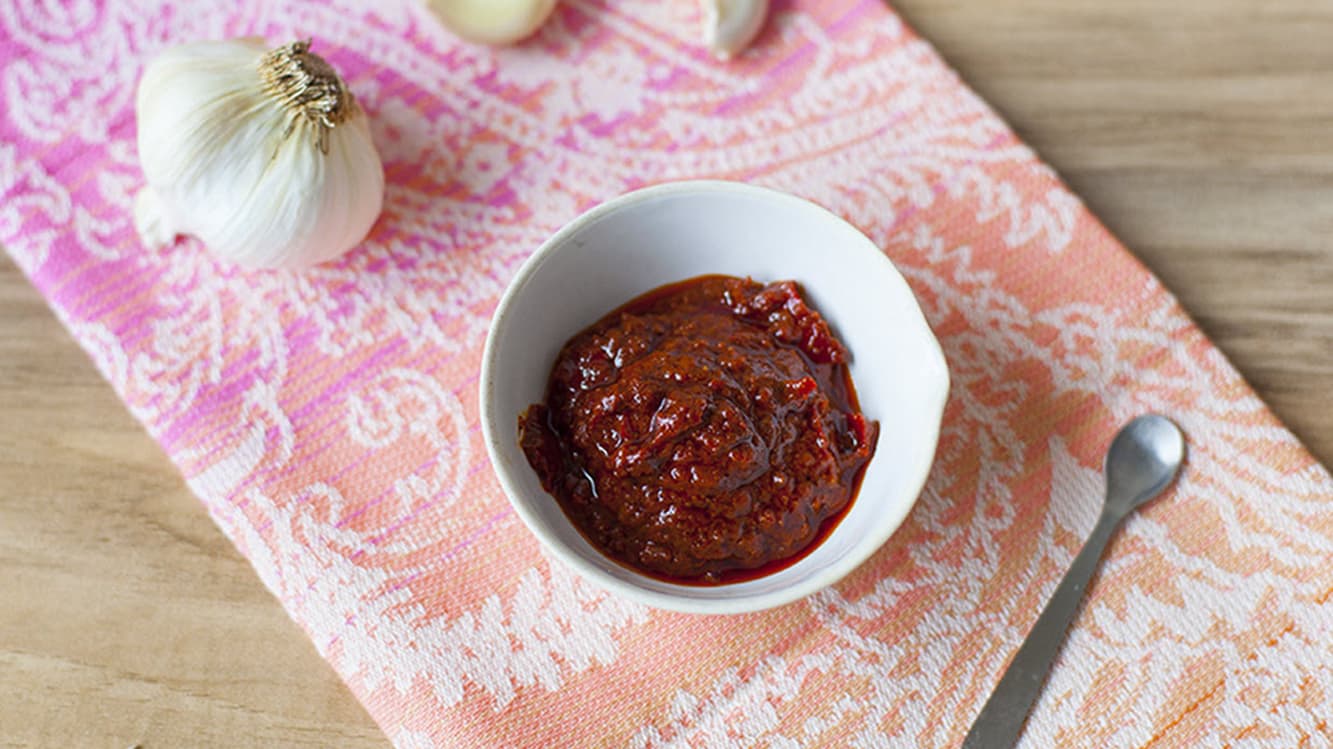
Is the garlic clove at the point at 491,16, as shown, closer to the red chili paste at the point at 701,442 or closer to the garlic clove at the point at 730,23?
the garlic clove at the point at 730,23

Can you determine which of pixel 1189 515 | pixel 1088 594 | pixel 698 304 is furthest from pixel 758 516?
pixel 1189 515

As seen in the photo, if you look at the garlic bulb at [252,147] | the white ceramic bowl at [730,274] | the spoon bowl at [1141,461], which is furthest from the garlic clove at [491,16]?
the spoon bowl at [1141,461]

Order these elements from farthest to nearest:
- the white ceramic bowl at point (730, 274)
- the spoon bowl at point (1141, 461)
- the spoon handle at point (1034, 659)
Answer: the spoon bowl at point (1141, 461)
the spoon handle at point (1034, 659)
the white ceramic bowl at point (730, 274)

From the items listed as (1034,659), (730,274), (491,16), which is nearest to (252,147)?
(491,16)

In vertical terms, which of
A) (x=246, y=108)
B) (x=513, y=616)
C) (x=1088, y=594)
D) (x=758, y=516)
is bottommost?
(x=513, y=616)

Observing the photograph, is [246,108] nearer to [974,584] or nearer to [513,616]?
[513,616]

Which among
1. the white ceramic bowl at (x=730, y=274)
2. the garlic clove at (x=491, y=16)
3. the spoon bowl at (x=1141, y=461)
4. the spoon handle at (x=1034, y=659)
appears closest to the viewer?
the white ceramic bowl at (x=730, y=274)
